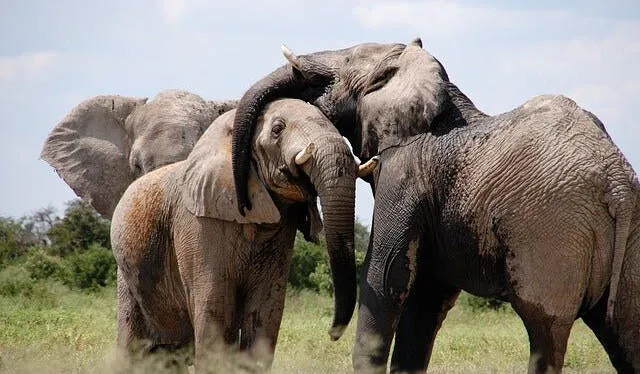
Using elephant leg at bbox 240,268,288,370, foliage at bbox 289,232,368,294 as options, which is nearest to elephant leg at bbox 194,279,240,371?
elephant leg at bbox 240,268,288,370

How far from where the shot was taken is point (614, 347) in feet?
22.5

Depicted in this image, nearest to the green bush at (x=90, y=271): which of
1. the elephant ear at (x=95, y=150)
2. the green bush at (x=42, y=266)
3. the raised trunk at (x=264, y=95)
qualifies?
the green bush at (x=42, y=266)

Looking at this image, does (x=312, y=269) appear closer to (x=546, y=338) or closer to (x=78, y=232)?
(x=78, y=232)

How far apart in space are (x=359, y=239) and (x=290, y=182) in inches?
736

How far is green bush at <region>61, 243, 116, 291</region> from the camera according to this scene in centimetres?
1548

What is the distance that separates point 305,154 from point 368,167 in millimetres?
570

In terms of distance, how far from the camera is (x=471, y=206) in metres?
6.95

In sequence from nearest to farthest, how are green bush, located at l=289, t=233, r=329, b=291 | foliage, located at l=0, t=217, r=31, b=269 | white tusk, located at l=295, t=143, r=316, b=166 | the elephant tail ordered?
1. the elephant tail
2. white tusk, located at l=295, t=143, r=316, b=166
3. green bush, located at l=289, t=233, r=329, b=291
4. foliage, located at l=0, t=217, r=31, b=269

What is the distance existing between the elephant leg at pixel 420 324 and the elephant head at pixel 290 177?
2.79 ft

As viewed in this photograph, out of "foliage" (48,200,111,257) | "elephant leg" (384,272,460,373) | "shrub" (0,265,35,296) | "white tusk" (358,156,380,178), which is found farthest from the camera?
"foliage" (48,200,111,257)

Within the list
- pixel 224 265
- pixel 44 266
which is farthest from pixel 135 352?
pixel 44 266

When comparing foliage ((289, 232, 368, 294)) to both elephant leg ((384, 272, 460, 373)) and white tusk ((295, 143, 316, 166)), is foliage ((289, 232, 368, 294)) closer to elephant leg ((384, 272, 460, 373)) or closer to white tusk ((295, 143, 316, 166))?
elephant leg ((384, 272, 460, 373))

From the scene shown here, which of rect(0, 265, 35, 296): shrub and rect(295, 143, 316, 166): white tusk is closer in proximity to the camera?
rect(295, 143, 316, 166): white tusk

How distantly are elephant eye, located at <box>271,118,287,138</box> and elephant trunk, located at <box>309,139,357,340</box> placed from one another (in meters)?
0.36
